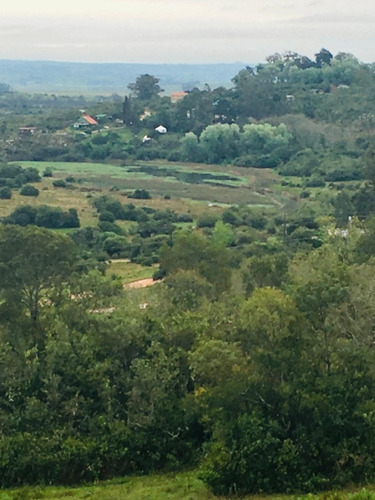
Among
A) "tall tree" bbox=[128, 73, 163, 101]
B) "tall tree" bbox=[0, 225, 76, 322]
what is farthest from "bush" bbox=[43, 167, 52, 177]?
"tall tree" bbox=[0, 225, 76, 322]

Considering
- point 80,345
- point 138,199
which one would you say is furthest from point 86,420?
point 138,199

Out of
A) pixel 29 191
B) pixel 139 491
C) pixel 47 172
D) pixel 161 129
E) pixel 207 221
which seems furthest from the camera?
pixel 161 129

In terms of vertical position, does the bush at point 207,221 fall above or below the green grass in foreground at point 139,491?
below

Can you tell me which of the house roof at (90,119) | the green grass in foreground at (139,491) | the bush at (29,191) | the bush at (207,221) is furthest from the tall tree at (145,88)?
the green grass in foreground at (139,491)

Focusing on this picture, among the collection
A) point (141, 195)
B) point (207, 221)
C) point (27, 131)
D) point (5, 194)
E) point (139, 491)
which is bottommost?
point (5, 194)

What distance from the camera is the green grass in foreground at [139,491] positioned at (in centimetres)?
1291

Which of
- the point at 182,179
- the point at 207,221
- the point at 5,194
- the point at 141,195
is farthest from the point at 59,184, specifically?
the point at 207,221

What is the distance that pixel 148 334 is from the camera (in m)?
15.4

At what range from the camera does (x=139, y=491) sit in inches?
519

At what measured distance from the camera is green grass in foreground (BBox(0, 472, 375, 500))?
12.9m

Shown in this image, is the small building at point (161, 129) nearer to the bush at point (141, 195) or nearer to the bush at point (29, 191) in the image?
the bush at point (141, 195)

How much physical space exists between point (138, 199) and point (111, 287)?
27.1 metres

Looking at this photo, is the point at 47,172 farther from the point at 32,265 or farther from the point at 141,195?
the point at 32,265

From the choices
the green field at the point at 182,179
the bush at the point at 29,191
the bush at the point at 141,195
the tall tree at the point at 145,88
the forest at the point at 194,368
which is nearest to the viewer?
the forest at the point at 194,368
